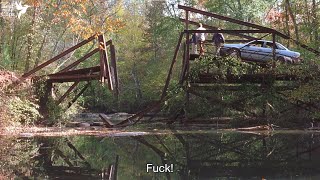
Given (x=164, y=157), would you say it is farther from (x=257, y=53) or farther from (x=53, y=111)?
(x=257, y=53)

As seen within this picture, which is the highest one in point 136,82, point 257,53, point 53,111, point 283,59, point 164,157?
point 257,53

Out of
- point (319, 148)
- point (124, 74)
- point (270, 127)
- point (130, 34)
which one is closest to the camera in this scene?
point (319, 148)

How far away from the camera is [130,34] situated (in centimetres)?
5228

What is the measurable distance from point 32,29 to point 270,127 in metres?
16.9

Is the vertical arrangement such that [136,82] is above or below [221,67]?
below

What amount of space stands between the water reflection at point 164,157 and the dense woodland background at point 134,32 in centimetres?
1426

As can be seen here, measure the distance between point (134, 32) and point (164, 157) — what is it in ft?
140

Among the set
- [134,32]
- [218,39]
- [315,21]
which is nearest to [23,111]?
[218,39]

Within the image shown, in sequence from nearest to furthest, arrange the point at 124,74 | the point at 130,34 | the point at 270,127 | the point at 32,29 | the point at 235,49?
the point at 270,127 < the point at 235,49 < the point at 32,29 < the point at 124,74 < the point at 130,34

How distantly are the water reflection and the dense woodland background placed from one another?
562 inches

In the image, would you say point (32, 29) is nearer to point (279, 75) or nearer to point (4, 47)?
point (4, 47)

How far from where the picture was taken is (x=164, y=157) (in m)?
10.7

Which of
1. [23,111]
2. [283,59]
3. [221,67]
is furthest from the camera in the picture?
[283,59]

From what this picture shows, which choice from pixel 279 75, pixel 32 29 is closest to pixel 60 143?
pixel 279 75
